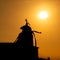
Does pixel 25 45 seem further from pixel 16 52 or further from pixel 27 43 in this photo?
pixel 16 52

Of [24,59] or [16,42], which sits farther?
[16,42]

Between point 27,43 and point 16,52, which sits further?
point 27,43

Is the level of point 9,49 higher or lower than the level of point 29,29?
lower

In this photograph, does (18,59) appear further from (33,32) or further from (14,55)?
(33,32)

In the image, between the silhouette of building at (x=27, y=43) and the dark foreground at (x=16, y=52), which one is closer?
the dark foreground at (x=16, y=52)

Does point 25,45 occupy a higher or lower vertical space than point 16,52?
higher

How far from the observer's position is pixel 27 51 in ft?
115

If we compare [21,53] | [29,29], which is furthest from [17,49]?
[29,29]

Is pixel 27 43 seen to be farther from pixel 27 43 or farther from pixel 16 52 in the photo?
pixel 16 52

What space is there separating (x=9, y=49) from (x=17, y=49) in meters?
1.31

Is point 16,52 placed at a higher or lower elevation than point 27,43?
lower

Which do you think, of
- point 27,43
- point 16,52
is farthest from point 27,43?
point 16,52

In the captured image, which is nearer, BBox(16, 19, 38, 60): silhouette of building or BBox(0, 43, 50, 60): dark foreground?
BBox(0, 43, 50, 60): dark foreground

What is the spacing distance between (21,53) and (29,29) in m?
5.03
